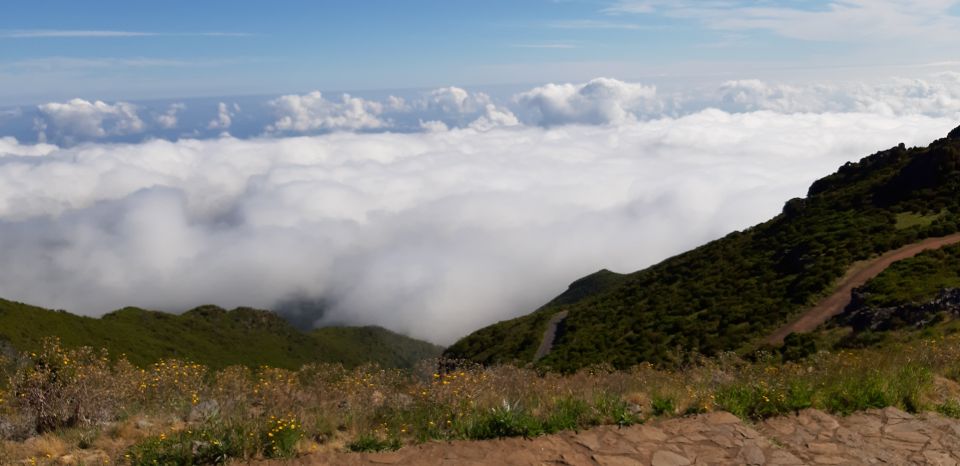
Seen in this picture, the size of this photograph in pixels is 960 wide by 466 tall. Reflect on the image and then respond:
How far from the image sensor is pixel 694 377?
23.6ft

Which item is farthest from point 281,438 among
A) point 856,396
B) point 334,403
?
point 856,396

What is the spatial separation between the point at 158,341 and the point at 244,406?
3318 inches

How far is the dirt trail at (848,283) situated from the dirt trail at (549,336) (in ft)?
47.9

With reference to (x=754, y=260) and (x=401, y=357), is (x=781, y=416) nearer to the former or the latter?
(x=754, y=260)

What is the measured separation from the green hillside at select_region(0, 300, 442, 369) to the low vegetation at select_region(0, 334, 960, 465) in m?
31.6

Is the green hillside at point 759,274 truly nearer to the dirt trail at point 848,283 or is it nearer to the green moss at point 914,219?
the green moss at point 914,219

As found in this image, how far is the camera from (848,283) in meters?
25.0

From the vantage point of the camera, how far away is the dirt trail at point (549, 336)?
1412 inches

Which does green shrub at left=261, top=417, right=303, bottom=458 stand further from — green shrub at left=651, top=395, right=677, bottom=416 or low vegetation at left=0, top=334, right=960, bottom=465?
green shrub at left=651, top=395, right=677, bottom=416

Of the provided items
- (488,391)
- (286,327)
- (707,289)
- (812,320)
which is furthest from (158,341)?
(488,391)

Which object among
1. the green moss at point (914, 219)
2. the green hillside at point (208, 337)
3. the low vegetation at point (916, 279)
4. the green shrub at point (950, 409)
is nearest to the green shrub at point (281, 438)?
the green shrub at point (950, 409)

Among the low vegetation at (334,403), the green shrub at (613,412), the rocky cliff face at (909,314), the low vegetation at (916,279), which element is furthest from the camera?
the low vegetation at (916,279)

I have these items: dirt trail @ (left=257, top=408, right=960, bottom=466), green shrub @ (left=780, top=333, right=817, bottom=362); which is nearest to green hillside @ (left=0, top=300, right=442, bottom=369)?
green shrub @ (left=780, top=333, right=817, bottom=362)

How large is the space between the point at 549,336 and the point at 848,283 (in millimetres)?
19662
